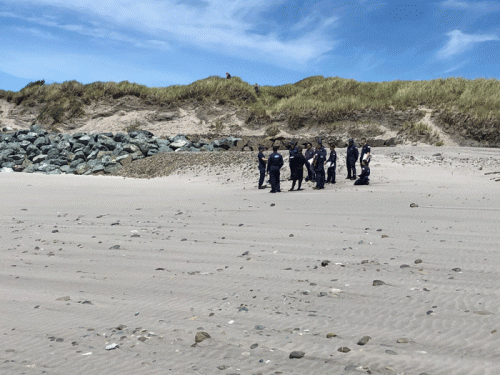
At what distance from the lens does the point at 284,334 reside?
3.80 metres

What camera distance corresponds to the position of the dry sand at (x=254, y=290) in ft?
11.2

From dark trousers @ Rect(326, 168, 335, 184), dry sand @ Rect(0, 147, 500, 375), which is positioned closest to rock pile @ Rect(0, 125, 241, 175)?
dark trousers @ Rect(326, 168, 335, 184)

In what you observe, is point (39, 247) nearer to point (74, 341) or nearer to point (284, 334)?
point (74, 341)

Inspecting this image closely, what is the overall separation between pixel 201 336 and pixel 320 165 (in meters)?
12.1

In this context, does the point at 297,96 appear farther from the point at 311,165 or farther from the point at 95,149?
the point at 311,165

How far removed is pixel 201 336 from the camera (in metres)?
3.73

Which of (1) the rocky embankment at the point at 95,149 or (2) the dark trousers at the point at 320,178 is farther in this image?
(1) the rocky embankment at the point at 95,149

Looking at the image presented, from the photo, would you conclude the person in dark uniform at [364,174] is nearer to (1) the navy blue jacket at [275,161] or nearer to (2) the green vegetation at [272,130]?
(1) the navy blue jacket at [275,161]

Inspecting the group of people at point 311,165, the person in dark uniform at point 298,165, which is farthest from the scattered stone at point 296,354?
the person in dark uniform at point 298,165

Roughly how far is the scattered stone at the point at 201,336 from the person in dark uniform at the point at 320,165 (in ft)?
38.7

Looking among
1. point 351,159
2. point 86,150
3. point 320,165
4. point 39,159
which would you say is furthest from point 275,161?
point 39,159

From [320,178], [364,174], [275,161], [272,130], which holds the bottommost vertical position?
[320,178]

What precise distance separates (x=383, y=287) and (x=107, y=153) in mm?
25804

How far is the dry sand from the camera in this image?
342 centimetres
